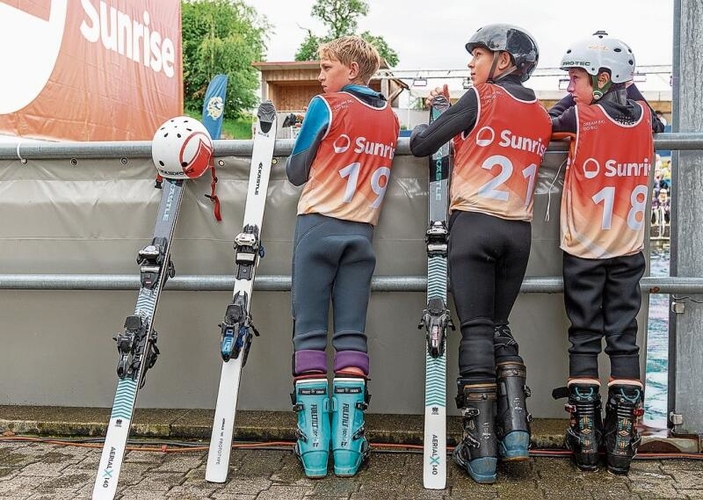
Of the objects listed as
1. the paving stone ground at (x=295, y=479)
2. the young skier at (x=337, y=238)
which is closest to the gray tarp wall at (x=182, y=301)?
the young skier at (x=337, y=238)

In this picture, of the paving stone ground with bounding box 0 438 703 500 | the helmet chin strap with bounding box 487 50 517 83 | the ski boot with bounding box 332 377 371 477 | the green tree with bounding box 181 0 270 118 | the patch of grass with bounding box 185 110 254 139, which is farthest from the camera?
the green tree with bounding box 181 0 270 118

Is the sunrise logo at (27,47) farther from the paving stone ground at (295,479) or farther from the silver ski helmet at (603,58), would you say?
the silver ski helmet at (603,58)

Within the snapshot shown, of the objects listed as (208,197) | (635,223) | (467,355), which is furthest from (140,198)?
(635,223)

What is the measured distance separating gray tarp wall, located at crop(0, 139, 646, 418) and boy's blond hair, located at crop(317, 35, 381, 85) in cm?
54

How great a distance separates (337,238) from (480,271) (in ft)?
2.41

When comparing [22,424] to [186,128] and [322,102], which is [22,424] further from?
[322,102]

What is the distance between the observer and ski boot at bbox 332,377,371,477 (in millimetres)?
3652

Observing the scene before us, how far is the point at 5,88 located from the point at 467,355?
22.5 ft

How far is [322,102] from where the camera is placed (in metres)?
3.80

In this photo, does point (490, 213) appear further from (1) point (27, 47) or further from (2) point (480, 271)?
(1) point (27, 47)

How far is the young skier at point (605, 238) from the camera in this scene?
3697 mm

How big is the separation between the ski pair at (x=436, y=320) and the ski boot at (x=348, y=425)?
0.33 metres

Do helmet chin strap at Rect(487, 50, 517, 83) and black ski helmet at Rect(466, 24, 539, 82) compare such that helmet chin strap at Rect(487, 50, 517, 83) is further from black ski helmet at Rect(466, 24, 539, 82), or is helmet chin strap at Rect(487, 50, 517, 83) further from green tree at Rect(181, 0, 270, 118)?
green tree at Rect(181, 0, 270, 118)

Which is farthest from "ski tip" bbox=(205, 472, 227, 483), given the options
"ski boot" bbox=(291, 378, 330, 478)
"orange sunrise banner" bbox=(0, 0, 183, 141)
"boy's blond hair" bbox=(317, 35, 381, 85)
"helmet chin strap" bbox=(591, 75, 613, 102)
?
"orange sunrise banner" bbox=(0, 0, 183, 141)
